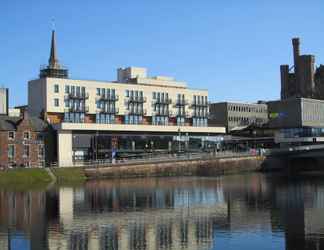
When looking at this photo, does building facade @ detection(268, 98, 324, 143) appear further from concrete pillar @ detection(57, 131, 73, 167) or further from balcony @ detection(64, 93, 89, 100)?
concrete pillar @ detection(57, 131, 73, 167)

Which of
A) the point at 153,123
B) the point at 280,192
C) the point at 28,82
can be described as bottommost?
the point at 280,192

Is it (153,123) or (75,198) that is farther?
(153,123)

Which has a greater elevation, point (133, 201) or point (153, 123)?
point (153, 123)

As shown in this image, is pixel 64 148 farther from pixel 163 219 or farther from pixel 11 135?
pixel 163 219

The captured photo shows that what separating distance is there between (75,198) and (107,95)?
245 feet

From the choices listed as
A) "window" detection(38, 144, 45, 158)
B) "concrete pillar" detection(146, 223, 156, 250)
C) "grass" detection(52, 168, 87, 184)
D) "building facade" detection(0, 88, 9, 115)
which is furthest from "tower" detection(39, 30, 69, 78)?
"concrete pillar" detection(146, 223, 156, 250)

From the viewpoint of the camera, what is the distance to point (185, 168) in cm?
13075

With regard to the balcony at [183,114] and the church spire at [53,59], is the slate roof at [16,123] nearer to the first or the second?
the church spire at [53,59]

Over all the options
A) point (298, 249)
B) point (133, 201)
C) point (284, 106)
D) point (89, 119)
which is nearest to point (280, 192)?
point (133, 201)

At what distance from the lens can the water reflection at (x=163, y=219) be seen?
41719 mm

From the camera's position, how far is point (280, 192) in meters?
80.0

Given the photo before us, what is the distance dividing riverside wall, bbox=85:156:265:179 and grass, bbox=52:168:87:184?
2161 millimetres

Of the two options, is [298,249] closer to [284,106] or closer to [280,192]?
[280,192]

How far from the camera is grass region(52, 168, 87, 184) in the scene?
107 m
